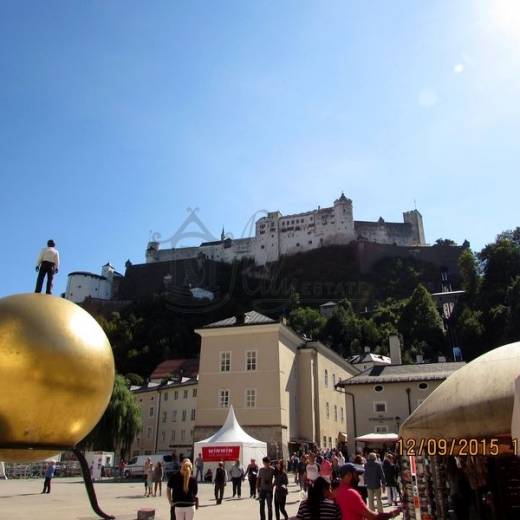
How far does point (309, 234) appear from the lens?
111938 millimetres

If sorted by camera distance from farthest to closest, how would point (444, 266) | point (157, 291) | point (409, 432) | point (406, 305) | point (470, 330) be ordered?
point (157, 291)
point (444, 266)
point (406, 305)
point (470, 330)
point (409, 432)

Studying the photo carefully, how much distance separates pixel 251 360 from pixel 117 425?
11.5 meters

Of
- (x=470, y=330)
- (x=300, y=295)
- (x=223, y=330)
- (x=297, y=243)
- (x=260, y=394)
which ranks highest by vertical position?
(x=297, y=243)

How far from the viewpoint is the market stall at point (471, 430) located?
620cm

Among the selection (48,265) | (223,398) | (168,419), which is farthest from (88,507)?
(168,419)

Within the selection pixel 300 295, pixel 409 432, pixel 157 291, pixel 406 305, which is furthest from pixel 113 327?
pixel 409 432

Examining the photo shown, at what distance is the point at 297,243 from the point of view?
369 ft

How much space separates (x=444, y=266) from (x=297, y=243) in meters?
31.0

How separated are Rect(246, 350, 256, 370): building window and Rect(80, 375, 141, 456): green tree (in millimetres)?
10153

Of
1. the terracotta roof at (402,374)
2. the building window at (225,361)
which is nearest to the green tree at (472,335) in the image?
the terracotta roof at (402,374)

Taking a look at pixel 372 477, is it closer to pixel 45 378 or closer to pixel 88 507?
pixel 88 507

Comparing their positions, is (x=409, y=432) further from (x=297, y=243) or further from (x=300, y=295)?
(x=297, y=243)

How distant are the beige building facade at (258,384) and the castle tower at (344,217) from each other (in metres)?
72.5
